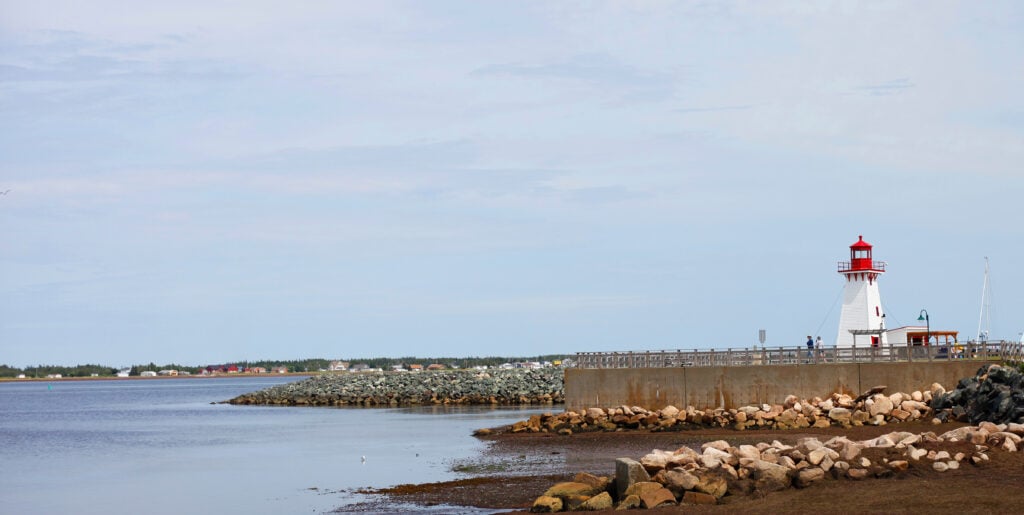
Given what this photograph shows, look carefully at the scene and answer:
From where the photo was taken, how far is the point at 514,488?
83.3 feet

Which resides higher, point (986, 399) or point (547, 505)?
point (986, 399)

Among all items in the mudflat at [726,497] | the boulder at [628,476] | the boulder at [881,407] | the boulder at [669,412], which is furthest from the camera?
the boulder at [669,412]

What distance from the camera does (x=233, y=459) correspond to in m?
39.1

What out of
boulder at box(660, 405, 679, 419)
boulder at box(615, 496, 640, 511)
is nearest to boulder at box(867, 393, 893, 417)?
boulder at box(660, 405, 679, 419)

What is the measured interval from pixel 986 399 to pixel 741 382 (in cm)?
910

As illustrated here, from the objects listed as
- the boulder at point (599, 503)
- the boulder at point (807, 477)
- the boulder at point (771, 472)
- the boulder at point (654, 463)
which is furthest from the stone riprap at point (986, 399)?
the boulder at point (599, 503)

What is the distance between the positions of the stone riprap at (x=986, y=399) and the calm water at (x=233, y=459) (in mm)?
13817

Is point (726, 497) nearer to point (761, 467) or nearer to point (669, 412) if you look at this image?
point (761, 467)

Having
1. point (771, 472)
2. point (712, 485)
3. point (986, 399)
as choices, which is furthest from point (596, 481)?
point (986, 399)

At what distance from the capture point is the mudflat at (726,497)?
698 inches

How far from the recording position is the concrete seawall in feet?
120

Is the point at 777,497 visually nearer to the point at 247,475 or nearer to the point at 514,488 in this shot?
the point at 514,488

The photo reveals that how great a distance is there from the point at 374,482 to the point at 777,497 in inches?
520

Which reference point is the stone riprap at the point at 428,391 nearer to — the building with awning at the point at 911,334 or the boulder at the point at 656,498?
the building with awning at the point at 911,334
